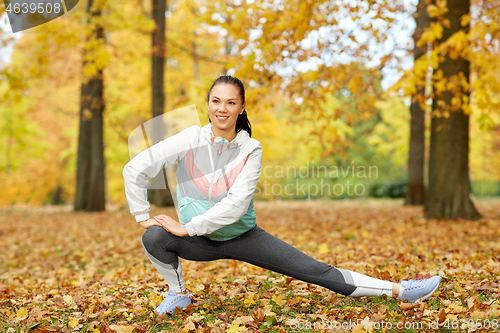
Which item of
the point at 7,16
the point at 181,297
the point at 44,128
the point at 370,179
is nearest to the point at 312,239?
the point at 181,297

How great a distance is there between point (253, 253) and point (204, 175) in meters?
0.67

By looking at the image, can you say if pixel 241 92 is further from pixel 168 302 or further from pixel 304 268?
pixel 168 302

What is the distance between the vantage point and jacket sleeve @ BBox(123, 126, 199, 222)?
284cm

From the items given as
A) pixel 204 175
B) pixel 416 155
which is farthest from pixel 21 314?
pixel 416 155

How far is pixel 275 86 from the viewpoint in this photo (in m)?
7.76

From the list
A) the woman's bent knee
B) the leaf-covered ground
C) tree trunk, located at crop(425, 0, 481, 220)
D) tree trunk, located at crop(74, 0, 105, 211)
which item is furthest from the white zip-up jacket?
tree trunk, located at crop(74, 0, 105, 211)

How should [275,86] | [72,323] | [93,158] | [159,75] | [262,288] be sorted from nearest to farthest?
[72,323] < [262,288] < [275,86] < [159,75] < [93,158]

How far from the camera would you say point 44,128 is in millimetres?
27578

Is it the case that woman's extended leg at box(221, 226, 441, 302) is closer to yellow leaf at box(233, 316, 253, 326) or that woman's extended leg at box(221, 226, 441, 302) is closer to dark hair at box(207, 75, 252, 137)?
yellow leaf at box(233, 316, 253, 326)

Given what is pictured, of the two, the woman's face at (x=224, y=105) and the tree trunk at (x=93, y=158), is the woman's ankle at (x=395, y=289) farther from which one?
the tree trunk at (x=93, y=158)

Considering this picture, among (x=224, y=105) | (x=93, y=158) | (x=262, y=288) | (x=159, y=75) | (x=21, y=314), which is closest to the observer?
(x=224, y=105)

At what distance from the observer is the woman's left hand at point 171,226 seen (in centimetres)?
285

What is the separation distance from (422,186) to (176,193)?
1120 cm

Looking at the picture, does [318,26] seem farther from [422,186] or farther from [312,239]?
[422,186]
